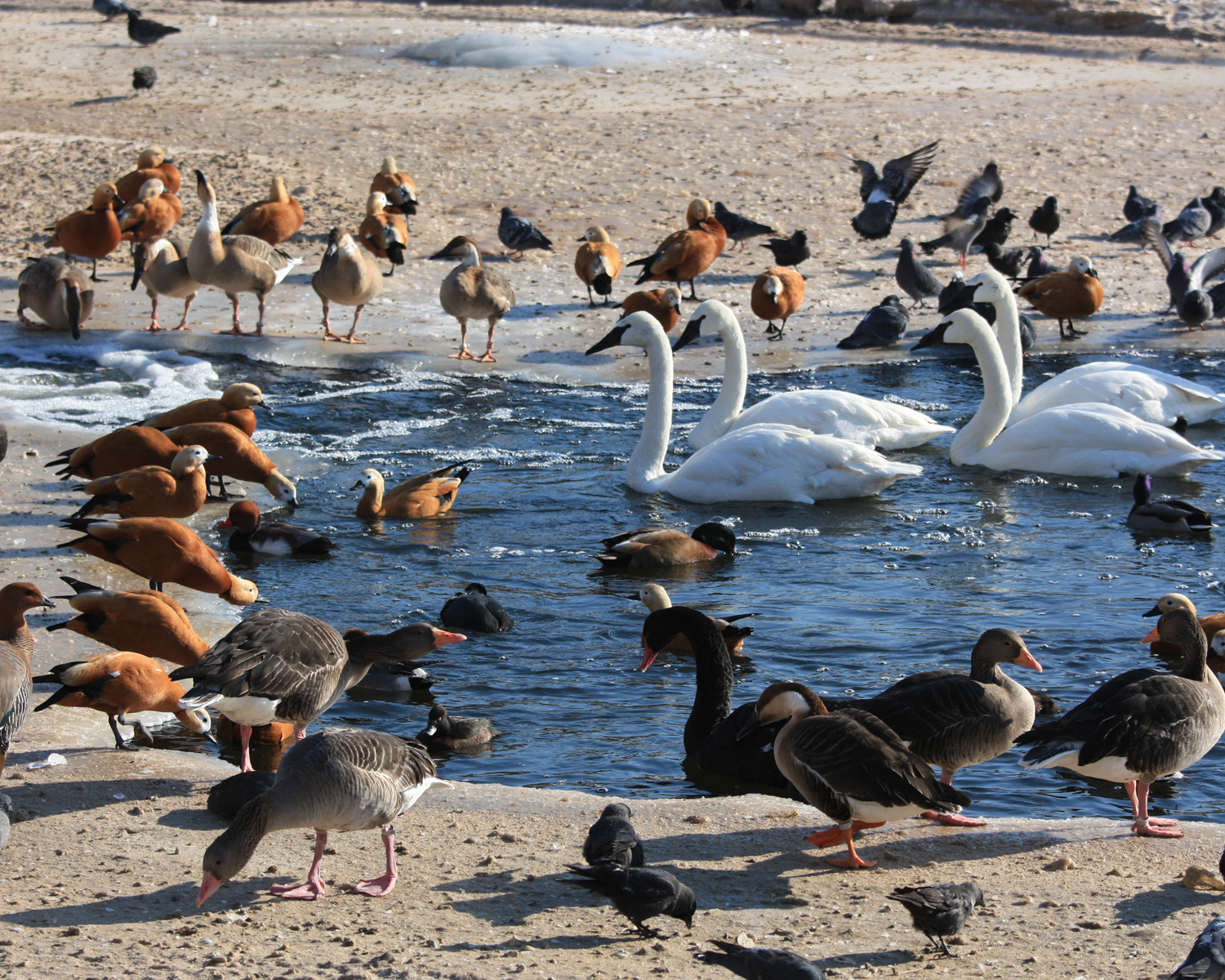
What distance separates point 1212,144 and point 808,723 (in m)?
19.1

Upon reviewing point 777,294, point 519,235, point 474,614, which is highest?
point 519,235

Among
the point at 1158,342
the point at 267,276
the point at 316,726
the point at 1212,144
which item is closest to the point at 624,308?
the point at 267,276

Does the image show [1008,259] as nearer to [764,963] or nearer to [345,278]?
[345,278]

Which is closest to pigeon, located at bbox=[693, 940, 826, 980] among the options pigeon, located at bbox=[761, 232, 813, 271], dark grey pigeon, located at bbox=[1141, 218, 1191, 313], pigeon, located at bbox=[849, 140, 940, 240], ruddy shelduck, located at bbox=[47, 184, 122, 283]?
dark grey pigeon, located at bbox=[1141, 218, 1191, 313]

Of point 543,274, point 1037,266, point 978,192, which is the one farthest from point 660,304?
point 978,192

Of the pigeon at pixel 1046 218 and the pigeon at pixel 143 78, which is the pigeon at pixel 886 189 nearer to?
the pigeon at pixel 1046 218

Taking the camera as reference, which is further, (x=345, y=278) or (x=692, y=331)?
(x=345, y=278)

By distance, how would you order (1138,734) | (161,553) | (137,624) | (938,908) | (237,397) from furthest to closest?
(237,397) → (161,553) → (137,624) → (1138,734) → (938,908)

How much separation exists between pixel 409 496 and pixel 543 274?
7236 mm

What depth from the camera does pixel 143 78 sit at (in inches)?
928

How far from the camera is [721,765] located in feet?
20.8

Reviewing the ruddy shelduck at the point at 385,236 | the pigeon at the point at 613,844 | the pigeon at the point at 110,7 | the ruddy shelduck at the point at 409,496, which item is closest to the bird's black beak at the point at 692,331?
the ruddy shelduck at the point at 409,496

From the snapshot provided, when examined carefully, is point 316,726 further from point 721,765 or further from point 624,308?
point 624,308

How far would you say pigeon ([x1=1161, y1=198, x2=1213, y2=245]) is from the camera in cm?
1717
